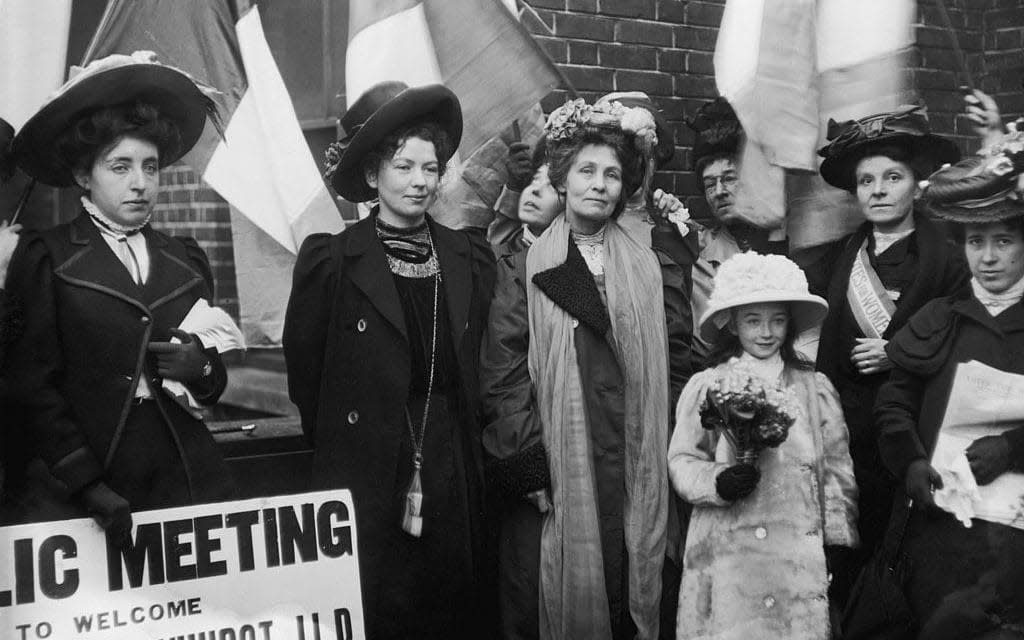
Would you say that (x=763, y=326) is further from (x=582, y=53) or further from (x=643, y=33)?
(x=643, y=33)

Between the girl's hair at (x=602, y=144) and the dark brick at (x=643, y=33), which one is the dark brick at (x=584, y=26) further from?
the girl's hair at (x=602, y=144)

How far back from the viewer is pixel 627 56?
5.75 metres

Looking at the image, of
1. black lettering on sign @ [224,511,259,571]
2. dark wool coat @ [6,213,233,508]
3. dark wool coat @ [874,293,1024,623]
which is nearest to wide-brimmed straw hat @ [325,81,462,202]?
dark wool coat @ [6,213,233,508]

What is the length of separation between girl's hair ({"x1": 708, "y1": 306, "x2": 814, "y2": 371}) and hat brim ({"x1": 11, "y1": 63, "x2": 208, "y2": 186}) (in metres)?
2.04

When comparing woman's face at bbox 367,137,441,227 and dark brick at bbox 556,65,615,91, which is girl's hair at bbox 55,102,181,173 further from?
dark brick at bbox 556,65,615,91

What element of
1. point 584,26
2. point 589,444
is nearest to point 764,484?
point 589,444

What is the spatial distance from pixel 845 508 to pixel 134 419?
238 cm

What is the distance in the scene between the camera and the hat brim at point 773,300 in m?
3.95

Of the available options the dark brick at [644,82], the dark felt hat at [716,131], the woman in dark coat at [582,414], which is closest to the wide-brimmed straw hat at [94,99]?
the woman in dark coat at [582,414]

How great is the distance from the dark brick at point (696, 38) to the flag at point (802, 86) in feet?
1.56

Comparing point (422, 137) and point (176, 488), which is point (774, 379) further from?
point (176, 488)

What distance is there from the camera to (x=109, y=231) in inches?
141

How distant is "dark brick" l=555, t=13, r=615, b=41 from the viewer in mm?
5551

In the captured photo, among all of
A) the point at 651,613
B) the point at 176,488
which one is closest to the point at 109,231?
the point at 176,488
